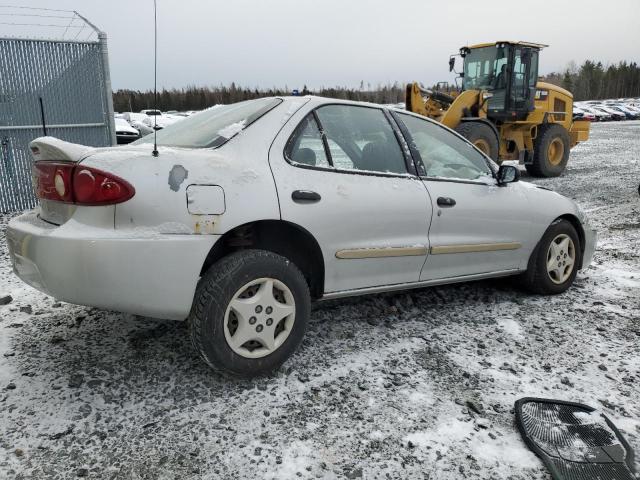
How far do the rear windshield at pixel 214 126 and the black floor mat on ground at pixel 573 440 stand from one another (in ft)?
6.89

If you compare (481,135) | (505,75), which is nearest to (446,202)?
(481,135)

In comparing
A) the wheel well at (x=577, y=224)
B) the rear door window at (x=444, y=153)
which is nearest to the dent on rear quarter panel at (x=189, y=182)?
the rear door window at (x=444, y=153)

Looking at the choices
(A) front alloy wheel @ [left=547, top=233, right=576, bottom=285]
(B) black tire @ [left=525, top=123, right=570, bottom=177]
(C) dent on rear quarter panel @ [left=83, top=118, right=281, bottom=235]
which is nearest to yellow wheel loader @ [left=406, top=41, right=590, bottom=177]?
(B) black tire @ [left=525, top=123, right=570, bottom=177]

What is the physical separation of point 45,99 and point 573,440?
7.93m

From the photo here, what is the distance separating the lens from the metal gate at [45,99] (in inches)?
281

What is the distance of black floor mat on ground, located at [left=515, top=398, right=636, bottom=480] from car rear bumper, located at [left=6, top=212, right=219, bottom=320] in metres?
1.76

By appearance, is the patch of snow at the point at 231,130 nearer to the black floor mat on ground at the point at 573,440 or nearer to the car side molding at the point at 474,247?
the car side molding at the point at 474,247

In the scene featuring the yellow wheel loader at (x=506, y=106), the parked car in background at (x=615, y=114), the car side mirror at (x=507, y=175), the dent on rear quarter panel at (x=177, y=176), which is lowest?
the car side mirror at (x=507, y=175)

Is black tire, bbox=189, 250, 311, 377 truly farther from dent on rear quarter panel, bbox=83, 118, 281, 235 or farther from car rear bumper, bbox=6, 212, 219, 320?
dent on rear quarter panel, bbox=83, 118, 281, 235

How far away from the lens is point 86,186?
2363 millimetres

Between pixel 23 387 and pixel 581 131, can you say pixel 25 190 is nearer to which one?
pixel 23 387

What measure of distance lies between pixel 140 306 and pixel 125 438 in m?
0.60

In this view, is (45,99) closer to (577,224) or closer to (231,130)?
(231,130)

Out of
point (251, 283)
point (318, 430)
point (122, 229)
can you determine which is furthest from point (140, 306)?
point (318, 430)
